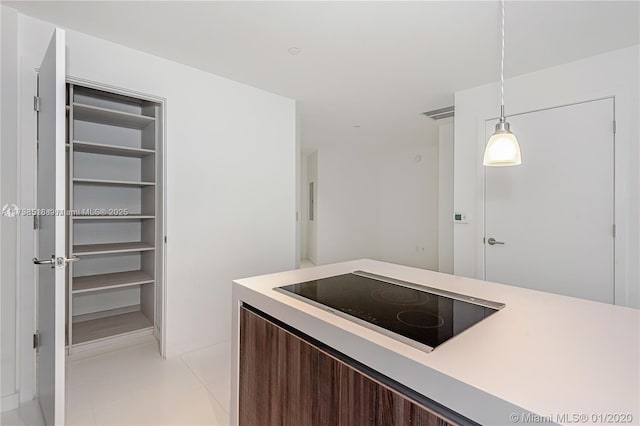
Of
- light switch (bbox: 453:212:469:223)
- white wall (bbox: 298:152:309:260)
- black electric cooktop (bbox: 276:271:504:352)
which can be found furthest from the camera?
white wall (bbox: 298:152:309:260)

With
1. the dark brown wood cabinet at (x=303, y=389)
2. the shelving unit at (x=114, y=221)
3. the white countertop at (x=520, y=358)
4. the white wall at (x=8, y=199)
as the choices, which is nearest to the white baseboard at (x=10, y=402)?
the white wall at (x=8, y=199)

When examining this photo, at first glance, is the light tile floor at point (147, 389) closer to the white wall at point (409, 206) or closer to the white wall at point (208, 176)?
the white wall at point (208, 176)

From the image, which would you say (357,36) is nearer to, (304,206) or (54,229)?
(54,229)

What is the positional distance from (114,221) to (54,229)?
67.6 inches

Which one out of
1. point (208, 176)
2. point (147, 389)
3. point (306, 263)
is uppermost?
point (208, 176)

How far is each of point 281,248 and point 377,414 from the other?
259 centimetres

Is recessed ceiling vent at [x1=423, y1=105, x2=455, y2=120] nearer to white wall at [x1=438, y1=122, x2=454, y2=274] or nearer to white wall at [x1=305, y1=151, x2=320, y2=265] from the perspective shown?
white wall at [x1=438, y1=122, x2=454, y2=274]

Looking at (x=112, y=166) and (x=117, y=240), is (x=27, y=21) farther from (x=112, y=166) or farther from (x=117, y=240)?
(x=117, y=240)

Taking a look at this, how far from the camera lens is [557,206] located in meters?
2.62

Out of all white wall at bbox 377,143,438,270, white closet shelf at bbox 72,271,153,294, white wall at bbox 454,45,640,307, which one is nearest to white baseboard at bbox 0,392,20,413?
white closet shelf at bbox 72,271,153,294

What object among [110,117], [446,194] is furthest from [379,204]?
[110,117]

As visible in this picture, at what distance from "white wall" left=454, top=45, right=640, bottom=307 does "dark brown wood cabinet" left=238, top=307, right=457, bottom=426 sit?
101 inches

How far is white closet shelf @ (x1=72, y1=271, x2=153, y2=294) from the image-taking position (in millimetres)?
2503

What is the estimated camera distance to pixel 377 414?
0.79m
